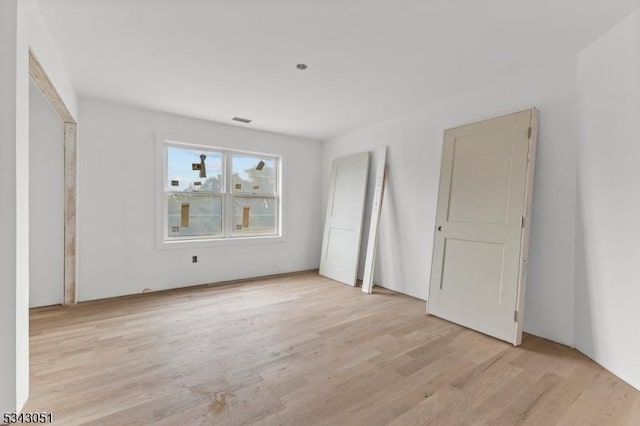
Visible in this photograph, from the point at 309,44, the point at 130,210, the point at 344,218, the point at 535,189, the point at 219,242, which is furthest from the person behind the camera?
the point at 344,218

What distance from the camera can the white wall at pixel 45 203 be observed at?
3158 millimetres

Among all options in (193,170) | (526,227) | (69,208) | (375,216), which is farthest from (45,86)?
(526,227)

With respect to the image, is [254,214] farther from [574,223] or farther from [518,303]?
[574,223]

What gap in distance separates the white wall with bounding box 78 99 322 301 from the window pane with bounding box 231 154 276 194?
22 centimetres

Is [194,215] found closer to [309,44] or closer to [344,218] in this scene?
[344,218]

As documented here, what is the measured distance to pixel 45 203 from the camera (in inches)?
126

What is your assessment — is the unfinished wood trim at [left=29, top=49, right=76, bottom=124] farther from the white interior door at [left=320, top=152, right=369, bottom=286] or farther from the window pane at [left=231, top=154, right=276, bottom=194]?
the white interior door at [left=320, top=152, right=369, bottom=286]

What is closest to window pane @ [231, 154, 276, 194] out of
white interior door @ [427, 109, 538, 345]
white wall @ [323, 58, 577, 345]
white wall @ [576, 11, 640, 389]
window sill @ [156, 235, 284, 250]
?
window sill @ [156, 235, 284, 250]

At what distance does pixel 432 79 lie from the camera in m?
2.83

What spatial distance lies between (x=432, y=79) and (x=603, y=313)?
238 cm

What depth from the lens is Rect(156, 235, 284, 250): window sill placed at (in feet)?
12.8

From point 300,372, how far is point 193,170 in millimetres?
3236
